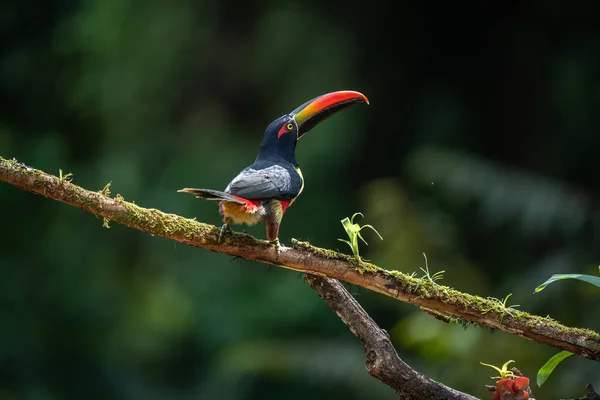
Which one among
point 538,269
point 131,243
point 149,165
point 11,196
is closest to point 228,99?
point 149,165

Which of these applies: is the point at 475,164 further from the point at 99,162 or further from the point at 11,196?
the point at 11,196

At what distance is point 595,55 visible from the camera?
5.93m

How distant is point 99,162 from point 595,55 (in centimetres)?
334

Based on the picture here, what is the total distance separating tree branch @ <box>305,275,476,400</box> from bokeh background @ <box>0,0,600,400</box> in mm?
3467

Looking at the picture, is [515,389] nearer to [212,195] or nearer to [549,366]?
[549,366]

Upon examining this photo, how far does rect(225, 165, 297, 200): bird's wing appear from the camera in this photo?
104 inches

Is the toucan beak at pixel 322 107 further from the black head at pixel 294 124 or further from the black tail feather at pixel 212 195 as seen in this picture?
the black tail feather at pixel 212 195

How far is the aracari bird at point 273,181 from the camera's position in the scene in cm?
261

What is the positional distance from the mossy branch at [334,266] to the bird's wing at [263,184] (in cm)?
21

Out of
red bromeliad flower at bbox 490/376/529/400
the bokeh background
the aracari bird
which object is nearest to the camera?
red bromeliad flower at bbox 490/376/529/400

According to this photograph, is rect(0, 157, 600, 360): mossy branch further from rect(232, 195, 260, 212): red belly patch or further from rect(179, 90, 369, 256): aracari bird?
rect(232, 195, 260, 212): red belly patch

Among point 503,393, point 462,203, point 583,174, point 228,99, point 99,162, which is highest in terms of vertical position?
point 228,99

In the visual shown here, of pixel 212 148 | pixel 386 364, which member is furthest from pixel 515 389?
pixel 212 148

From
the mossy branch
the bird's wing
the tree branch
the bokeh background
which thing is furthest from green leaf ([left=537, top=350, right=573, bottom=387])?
the bokeh background
